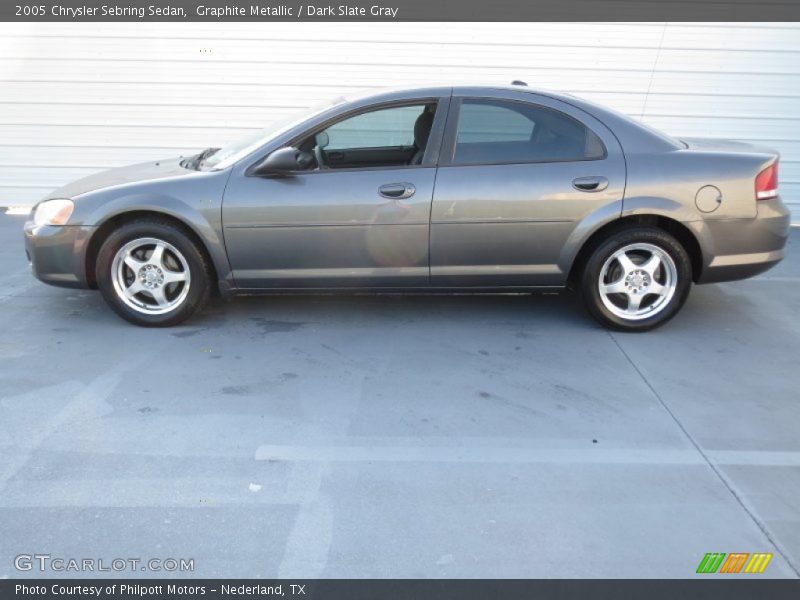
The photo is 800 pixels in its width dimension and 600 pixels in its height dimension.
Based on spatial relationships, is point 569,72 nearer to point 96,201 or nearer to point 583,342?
point 583,342

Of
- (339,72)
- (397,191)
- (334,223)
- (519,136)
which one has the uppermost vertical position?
(519,136)

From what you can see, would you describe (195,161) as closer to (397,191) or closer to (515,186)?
(397,191)

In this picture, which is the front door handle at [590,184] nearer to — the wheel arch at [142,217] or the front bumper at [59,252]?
the wheel arch at [142,217]

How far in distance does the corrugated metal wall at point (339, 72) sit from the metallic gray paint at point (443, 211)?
3.45m

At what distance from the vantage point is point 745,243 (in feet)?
15.4

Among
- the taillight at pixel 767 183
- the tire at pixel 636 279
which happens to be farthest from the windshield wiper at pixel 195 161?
the taillight at pixel 767 183

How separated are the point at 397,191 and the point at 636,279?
5.51 ft

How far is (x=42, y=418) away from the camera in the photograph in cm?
364

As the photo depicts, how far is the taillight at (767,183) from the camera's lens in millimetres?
4637

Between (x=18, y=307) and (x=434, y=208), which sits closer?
(x=434, y=208)
